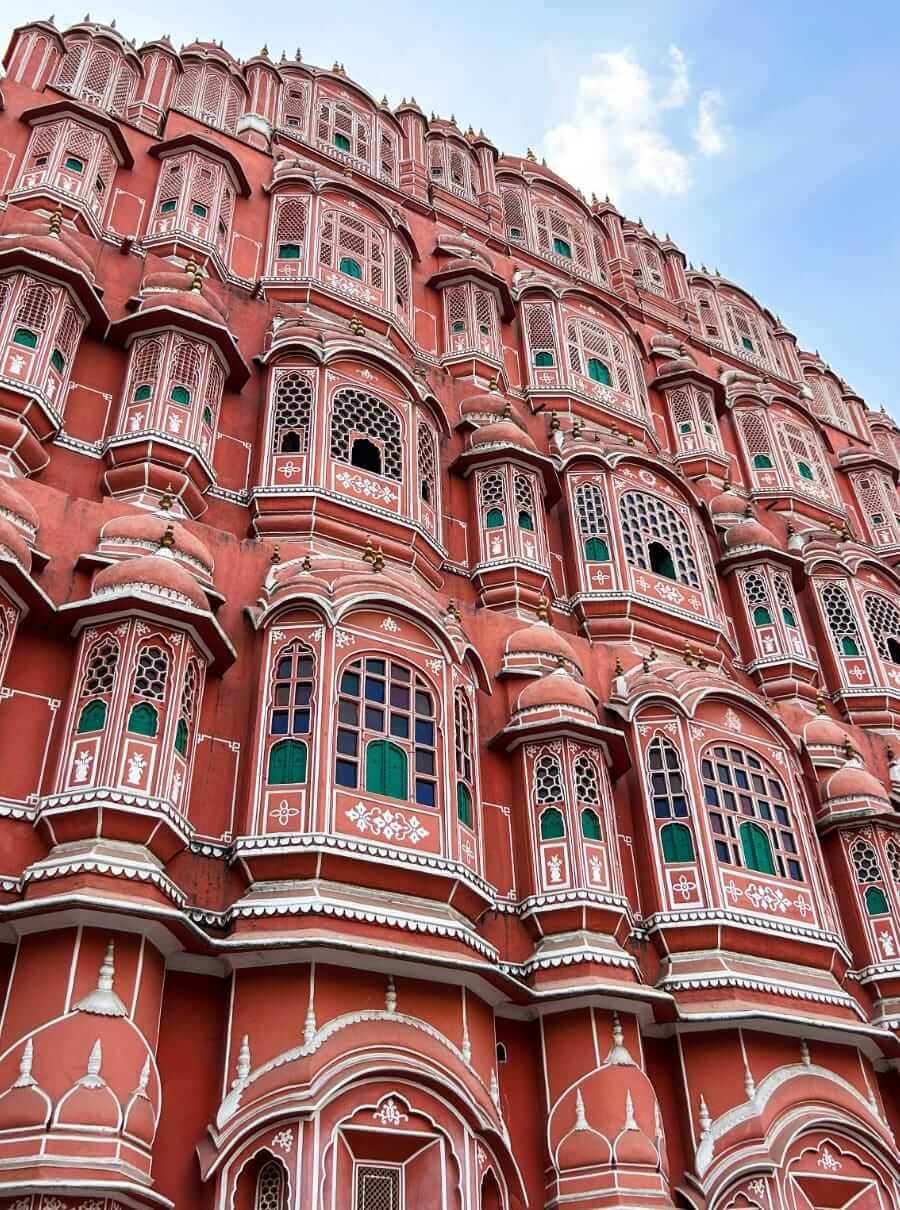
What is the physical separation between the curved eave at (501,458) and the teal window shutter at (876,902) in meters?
8.26

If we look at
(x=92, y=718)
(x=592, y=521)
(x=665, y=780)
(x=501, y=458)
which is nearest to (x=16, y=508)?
(x=92, y=718)

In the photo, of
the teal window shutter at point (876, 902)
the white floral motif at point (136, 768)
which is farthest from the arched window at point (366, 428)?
the teal window shutter at point (876, 902)

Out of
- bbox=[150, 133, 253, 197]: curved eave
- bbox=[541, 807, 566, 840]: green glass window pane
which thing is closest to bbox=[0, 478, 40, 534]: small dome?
bbox=[541, 807, 566, 840]: green glass window pane

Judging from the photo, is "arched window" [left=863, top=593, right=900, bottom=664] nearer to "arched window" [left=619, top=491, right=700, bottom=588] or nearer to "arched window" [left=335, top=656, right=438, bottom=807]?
"arched window" [left=619, top=491, right=700, bottom=588]

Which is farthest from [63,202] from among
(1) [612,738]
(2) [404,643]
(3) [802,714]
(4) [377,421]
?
(3) [802,714]

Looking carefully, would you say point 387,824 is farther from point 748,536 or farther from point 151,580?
point 748,536

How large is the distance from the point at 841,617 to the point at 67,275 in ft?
50.4

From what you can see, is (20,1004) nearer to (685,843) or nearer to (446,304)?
(685,843)

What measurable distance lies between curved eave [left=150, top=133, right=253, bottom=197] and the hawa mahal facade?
109 millimetres

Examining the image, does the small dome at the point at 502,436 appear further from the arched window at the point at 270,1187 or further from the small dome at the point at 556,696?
the arched window at the point at 270,1187

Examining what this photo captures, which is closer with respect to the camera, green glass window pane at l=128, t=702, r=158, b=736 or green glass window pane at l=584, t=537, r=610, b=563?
green glass window pane at l=128, t=702, r=158, b=736

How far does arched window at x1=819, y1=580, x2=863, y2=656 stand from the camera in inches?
837

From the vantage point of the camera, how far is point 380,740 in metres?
12.5

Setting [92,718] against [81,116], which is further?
[81,116]
